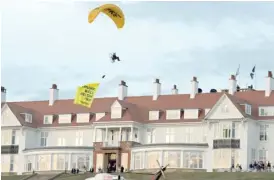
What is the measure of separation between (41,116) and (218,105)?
24243mm

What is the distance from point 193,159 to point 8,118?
24.1 m

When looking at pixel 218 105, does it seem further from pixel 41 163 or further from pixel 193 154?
pixel 41 163

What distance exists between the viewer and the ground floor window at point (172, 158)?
286ft

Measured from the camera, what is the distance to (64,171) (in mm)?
91938

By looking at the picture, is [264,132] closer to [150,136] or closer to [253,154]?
[253,154]

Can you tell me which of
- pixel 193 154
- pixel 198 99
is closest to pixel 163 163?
pixel 193 154

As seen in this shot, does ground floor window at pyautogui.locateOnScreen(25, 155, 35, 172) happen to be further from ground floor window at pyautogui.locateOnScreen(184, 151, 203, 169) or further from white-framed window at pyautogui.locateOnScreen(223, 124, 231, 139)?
white-framed window at pyautogui.locateOnScreen(223, 124, 231, 139)

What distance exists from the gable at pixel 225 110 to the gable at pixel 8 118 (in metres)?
24.9

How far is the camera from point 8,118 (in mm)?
97875

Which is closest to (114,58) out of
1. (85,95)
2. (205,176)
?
(85,95)

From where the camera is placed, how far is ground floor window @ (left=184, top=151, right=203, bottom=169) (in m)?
86.9

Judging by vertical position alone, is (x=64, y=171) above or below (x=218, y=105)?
below

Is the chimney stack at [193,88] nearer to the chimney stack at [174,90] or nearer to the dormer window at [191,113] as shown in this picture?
the dormer window at [191,113]

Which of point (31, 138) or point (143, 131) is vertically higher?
point (143, 131)
